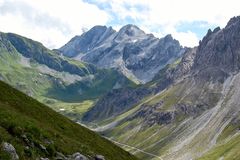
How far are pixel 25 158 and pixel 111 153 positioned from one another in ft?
113

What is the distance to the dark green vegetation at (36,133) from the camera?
1331 inches

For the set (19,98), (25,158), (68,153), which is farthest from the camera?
(19,98)

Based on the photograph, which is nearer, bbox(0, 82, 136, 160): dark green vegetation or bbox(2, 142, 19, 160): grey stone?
bbox(2, 142, 19, 160): grey stone

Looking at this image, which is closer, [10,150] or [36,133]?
[10,150]

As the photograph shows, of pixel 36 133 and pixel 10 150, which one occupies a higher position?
pixel 36 133

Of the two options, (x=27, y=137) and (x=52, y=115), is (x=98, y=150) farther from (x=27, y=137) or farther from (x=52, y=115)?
(x=27, y=137)

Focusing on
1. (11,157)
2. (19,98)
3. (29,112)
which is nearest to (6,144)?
(11,157)

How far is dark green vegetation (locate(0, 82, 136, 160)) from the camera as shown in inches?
1331

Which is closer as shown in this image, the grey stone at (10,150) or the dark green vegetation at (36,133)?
the grey stone at (10,150)

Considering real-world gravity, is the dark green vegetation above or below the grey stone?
above

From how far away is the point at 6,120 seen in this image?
3594 cm

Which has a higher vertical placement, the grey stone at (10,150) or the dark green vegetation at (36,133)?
the dark green vegetation at (36,133)

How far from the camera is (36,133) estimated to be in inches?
1486

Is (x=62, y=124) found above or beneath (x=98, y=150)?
above
